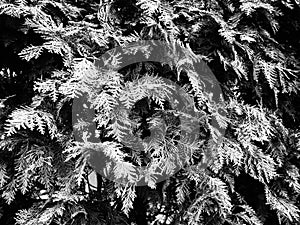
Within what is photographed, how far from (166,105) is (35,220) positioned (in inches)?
36.0

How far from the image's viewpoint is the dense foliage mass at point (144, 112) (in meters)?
2.02

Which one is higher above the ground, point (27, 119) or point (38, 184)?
point (27, 119)

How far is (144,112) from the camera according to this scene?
2193 millimetres

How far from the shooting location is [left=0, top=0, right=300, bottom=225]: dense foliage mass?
2.02 meters

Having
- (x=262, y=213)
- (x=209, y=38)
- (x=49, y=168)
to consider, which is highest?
(x=209, y=38)

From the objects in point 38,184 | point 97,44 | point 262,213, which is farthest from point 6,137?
point 262,213

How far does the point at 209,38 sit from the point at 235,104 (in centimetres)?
41

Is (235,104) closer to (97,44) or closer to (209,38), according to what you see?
(209,38)

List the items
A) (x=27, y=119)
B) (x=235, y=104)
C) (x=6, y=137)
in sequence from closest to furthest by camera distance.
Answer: (x=27, y=119) → (x=6, y=137) → (x=235, y=104)

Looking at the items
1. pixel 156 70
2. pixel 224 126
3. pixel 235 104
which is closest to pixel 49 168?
pixel 156 70

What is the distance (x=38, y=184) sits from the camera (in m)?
2.37

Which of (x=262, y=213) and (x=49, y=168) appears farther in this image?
(x=262, y=213)

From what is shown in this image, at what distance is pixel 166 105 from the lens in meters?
Answer: 2.20

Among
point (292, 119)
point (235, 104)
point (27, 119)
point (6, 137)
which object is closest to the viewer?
point (27, 119)
